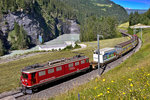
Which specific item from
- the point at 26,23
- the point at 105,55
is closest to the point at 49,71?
the point at 105,55

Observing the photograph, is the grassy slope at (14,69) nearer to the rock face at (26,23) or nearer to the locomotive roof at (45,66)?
the locomotive roof at (45,66)

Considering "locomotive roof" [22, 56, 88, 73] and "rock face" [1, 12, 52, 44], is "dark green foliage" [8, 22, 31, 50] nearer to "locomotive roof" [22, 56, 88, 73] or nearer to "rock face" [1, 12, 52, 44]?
"rock face" [1, 12, 52, 44]

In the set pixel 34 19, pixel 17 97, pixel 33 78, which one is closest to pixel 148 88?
pixel 33 78

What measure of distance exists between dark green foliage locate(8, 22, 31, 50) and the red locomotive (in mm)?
97089

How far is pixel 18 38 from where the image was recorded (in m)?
112

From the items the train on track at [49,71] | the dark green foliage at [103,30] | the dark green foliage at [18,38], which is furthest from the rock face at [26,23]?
the train on track at [49,71]

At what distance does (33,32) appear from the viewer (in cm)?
13212

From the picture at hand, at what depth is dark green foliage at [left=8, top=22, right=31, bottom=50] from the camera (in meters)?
111

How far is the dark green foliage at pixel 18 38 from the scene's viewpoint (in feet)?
365

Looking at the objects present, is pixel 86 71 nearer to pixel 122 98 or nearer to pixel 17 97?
pixel 17 97

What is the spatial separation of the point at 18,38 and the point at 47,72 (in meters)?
103

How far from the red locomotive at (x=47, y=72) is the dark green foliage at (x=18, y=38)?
97.1 metres

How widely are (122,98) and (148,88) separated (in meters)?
1.59

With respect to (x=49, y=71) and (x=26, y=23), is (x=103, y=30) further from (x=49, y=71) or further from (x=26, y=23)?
(x=49, y=71)
